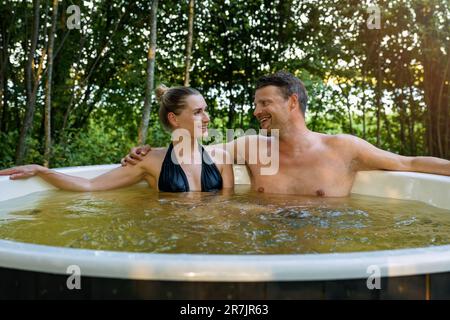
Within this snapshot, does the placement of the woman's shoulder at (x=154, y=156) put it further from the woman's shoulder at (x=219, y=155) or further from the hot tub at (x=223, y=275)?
the hot tub at (x=223, y=275)

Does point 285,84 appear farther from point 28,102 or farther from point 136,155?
point 28,102

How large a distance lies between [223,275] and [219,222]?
84 centimetres

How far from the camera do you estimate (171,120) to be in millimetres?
2584

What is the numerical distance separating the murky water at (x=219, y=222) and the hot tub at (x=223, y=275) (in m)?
0.35

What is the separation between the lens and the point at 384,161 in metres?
2.63

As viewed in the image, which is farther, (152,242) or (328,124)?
(328,124)

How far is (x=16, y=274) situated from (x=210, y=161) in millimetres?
1658

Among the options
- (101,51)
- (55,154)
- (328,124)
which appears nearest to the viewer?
(55,154)

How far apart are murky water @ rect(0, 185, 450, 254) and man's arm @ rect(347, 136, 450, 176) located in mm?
193

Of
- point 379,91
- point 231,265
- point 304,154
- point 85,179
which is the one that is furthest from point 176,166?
point 379,91

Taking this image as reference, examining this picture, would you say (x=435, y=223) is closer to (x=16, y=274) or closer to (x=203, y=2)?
(x=16, y=274)

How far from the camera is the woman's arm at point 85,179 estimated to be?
101 inches
